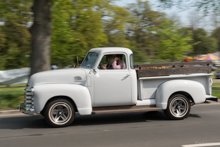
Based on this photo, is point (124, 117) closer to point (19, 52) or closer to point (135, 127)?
point (135, 127)

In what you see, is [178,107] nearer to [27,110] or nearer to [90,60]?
[90,60]

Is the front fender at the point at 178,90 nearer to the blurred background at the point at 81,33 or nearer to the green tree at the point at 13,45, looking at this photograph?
the blurred background at the point at 81,33

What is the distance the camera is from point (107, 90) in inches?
292

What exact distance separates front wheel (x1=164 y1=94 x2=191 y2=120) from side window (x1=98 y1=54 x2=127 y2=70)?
162 centimetres

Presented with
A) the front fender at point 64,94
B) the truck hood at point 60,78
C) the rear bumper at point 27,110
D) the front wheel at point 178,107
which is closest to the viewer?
the front fender at point 64,94

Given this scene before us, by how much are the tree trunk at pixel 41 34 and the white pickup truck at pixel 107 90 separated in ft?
8.85

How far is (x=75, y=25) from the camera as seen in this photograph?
2059 centimetres

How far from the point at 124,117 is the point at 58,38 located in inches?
429

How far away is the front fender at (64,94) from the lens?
22.9ft

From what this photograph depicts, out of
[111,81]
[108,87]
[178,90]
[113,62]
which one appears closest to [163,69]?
[178,90]

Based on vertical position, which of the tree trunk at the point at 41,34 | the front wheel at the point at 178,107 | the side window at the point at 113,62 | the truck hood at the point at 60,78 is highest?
the tree trunk at the point at 41,34

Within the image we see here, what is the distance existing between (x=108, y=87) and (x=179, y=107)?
2082 mm

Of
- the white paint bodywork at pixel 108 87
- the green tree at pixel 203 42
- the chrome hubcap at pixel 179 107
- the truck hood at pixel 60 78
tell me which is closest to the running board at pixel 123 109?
the white paint bodywork at pixel 108 87

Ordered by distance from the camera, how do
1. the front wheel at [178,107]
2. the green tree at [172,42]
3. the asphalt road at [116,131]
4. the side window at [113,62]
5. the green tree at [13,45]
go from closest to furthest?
the asphalt road at [116,131], the side window at [113,62], the front wheel at [178,107], the green tree at [172,42], the green tree at [13,45]
